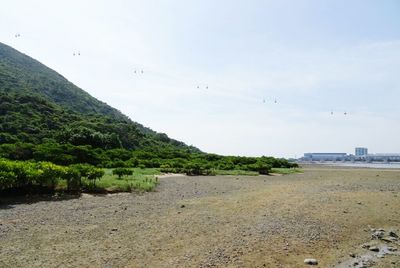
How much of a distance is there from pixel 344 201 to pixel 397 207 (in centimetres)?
215

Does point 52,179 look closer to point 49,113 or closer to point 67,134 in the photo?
point 67,134

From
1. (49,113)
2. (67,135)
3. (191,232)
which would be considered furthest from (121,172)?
(49,113)

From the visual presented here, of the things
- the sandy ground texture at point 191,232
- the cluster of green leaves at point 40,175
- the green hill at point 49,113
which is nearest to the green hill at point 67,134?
the green hill at point 49,113

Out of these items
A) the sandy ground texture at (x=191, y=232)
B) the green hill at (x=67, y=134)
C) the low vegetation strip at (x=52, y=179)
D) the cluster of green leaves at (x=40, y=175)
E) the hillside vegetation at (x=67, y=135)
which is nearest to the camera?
the sandy ground texture at (x=191, y=232)

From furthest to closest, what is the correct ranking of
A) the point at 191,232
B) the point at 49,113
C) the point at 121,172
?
the point at 49,113 → the point at 121,172 → the point at 191,232

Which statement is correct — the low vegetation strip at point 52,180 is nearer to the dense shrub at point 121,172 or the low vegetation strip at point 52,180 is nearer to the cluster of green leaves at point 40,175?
the cluster of green leaves at point 40,175

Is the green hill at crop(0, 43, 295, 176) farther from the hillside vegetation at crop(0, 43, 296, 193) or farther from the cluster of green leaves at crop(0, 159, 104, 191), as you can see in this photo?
the cluster of green leaves at crop(0, 159, 104, 191)

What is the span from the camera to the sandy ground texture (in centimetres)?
866

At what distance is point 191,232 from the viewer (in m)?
11.0

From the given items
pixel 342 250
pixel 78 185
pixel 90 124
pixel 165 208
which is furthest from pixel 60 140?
pixel 342 250

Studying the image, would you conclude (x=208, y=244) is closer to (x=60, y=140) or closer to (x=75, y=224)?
(x=75, y=224)

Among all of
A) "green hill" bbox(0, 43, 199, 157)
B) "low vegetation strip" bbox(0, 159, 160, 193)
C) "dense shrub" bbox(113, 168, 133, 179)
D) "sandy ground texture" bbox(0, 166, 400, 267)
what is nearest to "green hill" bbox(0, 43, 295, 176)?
"green hill" bbox(0, 43, 199, 157)

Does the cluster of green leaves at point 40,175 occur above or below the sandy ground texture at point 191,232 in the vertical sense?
above

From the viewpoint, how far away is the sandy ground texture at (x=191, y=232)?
8664 millimetres
